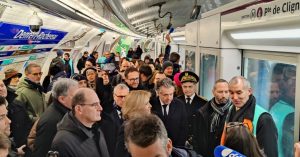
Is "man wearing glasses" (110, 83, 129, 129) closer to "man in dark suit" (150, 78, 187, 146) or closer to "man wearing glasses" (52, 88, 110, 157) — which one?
"man in dark suit" (150, 78, 187, 146)

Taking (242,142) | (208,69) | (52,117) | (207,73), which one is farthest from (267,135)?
(207,73)

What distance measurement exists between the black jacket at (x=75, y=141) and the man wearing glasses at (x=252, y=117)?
114 centimetres

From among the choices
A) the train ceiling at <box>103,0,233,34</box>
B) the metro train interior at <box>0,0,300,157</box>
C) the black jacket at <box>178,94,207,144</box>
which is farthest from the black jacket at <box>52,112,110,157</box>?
the train ceiling at <box>103,0,233,34</box>

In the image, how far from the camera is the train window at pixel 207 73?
556 cm

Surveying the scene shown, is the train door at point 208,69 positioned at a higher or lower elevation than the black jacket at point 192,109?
higher

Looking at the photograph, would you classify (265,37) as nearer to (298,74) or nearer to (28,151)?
(298,74)

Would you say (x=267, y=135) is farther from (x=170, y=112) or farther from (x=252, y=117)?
(x=170, y=112)

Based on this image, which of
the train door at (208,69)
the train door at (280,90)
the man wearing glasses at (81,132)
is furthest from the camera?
the train door at (208,69)

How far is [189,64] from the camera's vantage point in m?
8.36

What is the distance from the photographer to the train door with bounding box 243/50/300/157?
3.32 metres

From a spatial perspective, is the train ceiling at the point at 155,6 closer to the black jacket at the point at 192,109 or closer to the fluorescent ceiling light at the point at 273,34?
the black jacket at the point at 192,109

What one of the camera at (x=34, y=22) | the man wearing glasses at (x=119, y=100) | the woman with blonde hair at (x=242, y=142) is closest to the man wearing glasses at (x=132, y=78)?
the man wearing glasses at (x=119, y=100)

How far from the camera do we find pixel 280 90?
3.65 meters

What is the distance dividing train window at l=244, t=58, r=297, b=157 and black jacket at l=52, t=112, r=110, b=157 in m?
1.51
